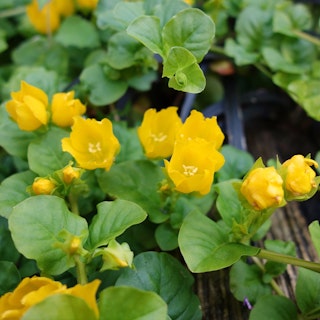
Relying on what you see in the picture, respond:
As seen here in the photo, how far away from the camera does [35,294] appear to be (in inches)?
23.9

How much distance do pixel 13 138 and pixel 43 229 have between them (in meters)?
0.30

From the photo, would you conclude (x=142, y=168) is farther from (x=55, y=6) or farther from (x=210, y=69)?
(x=55, y=6)

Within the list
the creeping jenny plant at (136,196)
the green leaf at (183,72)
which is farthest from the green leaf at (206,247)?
the green leaf at (183,72)

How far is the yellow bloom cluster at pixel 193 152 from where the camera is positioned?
76 centimetres

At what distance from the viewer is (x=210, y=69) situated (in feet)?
4.33

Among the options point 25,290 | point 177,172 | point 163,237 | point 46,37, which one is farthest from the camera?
point 46,37

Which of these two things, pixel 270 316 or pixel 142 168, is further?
pixel 142 168

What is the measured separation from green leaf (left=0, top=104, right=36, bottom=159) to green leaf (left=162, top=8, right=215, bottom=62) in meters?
0.34

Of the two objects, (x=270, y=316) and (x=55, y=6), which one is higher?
(x=55, y=6)

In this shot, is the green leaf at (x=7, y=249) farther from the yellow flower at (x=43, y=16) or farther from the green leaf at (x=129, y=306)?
the yellow flower at (x=43, y=16)

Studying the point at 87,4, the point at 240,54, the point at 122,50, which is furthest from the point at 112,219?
the point at 87,4

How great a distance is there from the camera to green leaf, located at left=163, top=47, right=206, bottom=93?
77cm

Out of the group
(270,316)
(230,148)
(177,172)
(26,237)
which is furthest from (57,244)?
(230,148)

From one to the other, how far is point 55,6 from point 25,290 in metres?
0.88
